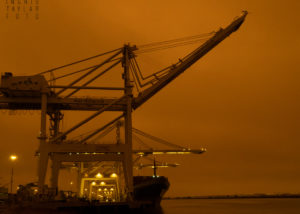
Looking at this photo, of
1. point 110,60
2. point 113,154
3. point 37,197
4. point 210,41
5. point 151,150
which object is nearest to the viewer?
point 37,197

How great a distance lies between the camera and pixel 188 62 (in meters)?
31.9

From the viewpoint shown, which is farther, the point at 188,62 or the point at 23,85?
the point at 188,62

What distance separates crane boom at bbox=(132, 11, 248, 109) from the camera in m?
30.6

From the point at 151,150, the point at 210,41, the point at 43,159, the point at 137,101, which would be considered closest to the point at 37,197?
the point at 43,159

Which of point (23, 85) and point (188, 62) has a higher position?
point (188, 62)

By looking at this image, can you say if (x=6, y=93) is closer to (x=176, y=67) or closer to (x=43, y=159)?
(x=43, y=159)

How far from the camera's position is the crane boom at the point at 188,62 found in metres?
30.6

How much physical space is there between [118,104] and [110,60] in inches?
150

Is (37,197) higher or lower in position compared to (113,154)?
lower

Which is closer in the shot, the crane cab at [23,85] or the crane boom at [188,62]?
the crane cab at [23,85]

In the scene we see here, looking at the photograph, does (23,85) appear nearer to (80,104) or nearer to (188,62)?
(80,104)

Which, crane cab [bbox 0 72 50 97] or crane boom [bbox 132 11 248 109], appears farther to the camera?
crane boom [bbox 132 11 248 109]

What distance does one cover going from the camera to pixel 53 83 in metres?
30.6

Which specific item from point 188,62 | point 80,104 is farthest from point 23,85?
point 188,62
